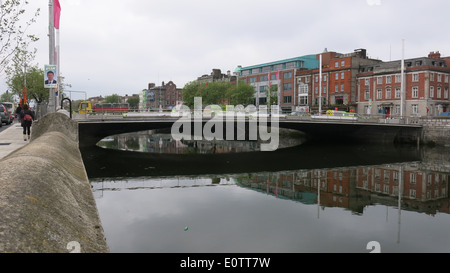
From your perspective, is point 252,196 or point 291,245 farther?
point 252,196

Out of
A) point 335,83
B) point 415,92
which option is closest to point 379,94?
point 415,92

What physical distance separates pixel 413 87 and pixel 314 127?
94.6ft

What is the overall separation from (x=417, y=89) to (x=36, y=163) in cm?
6712

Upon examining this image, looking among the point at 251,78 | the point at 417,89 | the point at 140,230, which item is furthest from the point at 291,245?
the point at 251,78

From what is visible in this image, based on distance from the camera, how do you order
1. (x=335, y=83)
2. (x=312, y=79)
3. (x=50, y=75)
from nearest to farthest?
1. (x=50, y=75)
2. (x=335, y=83)
3. (x=312, y=79)

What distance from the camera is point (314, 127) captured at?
150 ft

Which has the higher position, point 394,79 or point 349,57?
point 349,57

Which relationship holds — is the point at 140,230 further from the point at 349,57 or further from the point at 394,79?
the point at 349,57

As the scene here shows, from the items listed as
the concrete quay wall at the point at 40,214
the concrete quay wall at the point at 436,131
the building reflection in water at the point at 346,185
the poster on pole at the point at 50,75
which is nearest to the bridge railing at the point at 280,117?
the concrete quay wall at the point at 436,131

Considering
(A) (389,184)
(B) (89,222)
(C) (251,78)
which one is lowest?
(A) (389,184)

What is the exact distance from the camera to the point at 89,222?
7984 millimetres

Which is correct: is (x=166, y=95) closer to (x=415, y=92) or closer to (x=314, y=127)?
(x=415, y=92)

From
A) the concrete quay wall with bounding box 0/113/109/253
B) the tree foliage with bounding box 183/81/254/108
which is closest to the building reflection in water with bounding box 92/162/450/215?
the concrete quay wall with bounding box 0/113/109/253

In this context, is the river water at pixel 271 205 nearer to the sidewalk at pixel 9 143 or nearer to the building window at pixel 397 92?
the sidewalk at pixel 9 143
